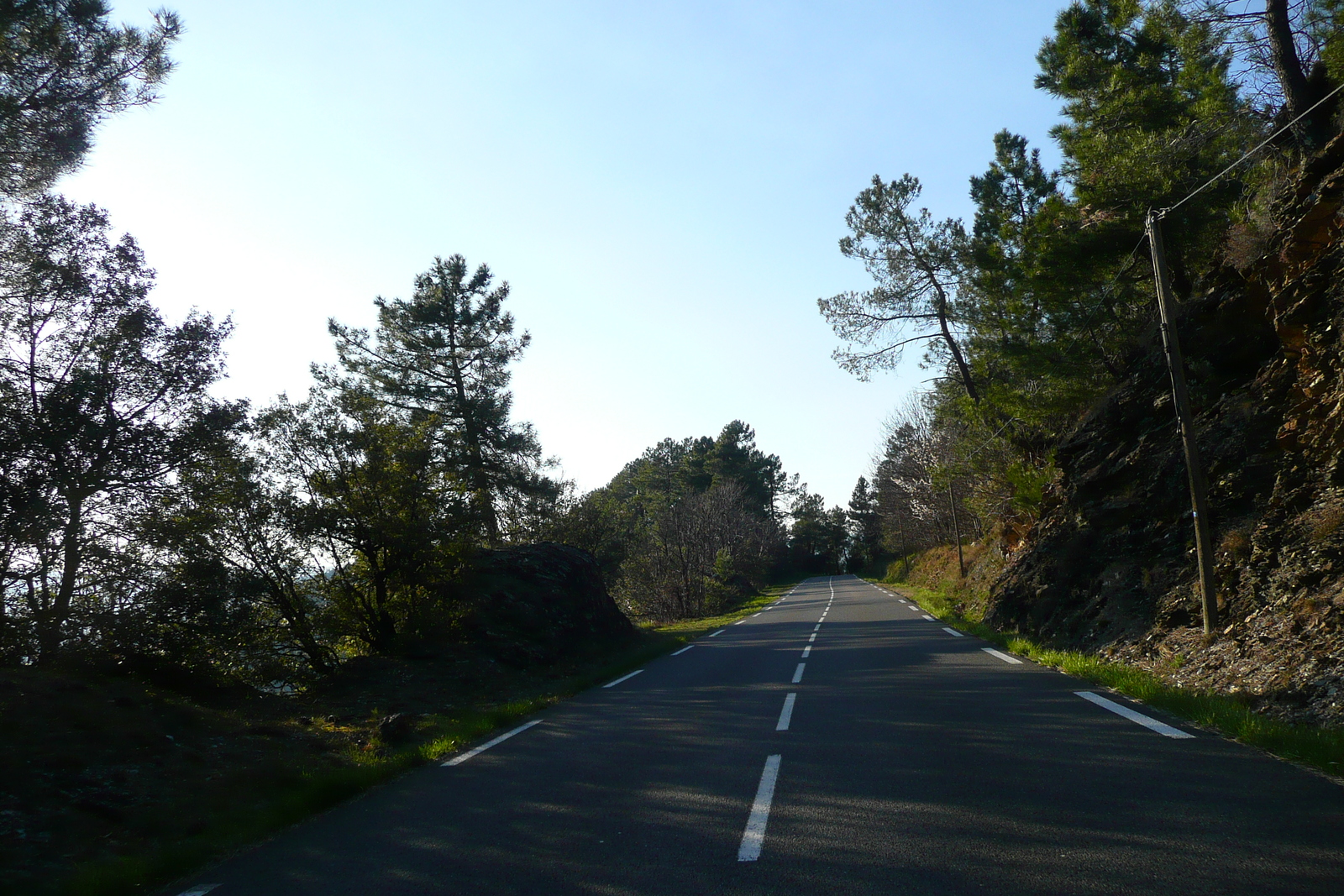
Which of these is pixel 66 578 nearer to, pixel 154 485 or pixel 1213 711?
pixel 154 485

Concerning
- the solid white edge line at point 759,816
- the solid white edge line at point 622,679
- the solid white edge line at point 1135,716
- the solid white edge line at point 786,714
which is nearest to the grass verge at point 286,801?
the solid white edge line at point 622,679

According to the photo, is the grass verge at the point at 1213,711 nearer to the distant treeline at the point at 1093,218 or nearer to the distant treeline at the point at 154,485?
the distant treeline at the point at 1093,218

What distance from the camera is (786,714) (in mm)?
9203

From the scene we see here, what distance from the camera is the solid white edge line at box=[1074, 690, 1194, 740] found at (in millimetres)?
6875

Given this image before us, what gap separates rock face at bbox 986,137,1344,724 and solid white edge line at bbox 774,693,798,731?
4.44 metres

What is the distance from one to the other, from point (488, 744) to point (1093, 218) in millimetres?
15095

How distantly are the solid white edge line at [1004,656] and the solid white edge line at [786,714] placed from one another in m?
3.96

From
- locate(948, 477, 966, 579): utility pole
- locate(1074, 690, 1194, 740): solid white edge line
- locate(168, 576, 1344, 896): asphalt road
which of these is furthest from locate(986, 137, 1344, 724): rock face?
locate(948, 477, 966, 579): utility pole

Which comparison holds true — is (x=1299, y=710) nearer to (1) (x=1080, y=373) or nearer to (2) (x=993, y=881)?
(2) (x=993, y=881)

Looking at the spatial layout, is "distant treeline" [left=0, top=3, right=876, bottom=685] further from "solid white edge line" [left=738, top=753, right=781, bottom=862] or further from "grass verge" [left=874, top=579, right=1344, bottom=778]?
"grass verge" [left=874, top=579, right=1344, bottom=778]

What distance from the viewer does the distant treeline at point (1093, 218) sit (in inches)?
514

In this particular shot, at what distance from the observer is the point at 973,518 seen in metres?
40.1

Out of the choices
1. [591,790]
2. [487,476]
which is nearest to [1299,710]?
[591,790]

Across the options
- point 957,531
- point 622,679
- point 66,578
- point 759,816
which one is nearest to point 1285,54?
point 759,816
